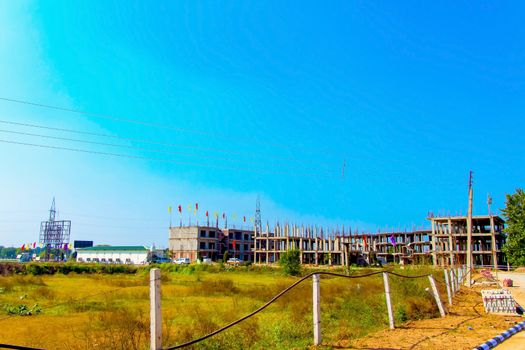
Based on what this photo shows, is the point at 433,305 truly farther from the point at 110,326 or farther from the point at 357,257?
the point at 357,257

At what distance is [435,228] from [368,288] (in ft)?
164

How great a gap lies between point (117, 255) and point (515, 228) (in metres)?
80.1

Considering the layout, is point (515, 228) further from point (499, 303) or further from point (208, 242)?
point (208, 242)

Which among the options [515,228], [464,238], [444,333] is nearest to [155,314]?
[444,333]

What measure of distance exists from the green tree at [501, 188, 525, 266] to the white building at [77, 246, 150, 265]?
227 feet

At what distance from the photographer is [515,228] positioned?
1921 inches

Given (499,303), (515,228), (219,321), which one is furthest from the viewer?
(515,228)

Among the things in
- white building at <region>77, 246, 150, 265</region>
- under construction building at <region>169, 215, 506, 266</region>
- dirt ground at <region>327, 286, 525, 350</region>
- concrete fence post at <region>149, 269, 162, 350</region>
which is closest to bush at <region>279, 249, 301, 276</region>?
under construction building at <region>169, 215, 506, 266</region>

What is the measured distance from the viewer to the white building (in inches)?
3676

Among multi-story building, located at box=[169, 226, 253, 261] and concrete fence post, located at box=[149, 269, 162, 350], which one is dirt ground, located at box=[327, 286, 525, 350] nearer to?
concrete fence post, located at box=[149, 269, 162, 350]

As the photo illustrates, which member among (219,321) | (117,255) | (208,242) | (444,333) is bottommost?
(117,255)

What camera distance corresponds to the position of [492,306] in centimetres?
1428

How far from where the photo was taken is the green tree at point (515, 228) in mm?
47750

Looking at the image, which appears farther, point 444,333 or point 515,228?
point 515,228
